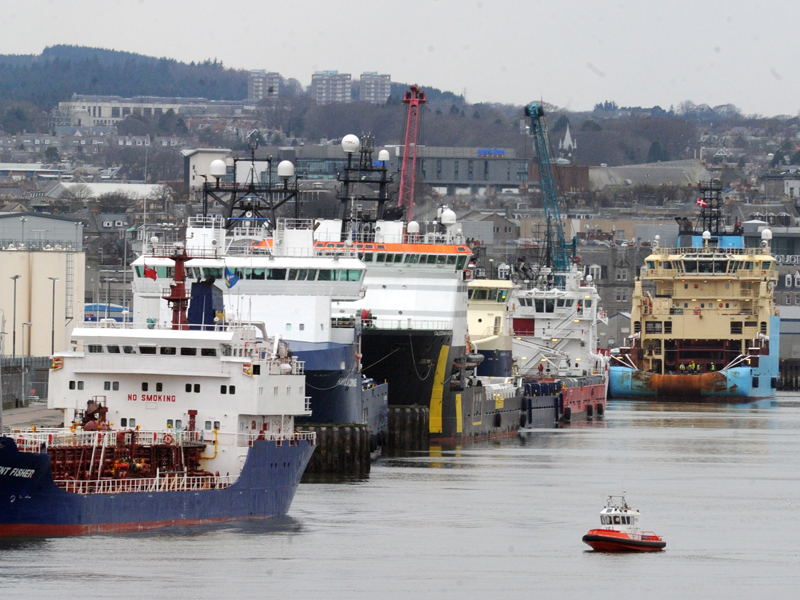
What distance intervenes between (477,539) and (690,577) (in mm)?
6594

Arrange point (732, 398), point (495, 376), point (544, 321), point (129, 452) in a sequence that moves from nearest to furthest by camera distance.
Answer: point (129, 452) → point (495, 376) → point (544, 321) → point (732, 398)

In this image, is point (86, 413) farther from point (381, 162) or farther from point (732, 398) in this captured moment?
point (732, 398)

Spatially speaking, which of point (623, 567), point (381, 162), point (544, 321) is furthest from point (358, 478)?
point (544, 321)

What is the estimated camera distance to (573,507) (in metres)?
52.3

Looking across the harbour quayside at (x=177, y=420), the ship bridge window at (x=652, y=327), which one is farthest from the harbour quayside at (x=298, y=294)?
the ship bridge window at (x=652, y=327)

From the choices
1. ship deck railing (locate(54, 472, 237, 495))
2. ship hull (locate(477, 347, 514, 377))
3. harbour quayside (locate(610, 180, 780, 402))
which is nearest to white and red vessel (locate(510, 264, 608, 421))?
ship hull (locate(477, 347, 514, 377))

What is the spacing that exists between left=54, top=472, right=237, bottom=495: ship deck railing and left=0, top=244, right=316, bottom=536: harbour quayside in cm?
3

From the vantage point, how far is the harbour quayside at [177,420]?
42.5 meters

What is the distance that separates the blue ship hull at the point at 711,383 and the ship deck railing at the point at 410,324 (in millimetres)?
58412

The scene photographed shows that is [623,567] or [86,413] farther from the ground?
[86,413]

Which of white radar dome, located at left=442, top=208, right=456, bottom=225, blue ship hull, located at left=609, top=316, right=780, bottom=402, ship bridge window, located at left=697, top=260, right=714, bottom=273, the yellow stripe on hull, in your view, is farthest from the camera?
ship bridge window, located at left=697, top=260, right=714, bottom=273

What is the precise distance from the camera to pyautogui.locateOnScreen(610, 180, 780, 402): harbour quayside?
128 m

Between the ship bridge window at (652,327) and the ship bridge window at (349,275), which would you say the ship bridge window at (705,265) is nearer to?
the ship bridge window at (652,327)

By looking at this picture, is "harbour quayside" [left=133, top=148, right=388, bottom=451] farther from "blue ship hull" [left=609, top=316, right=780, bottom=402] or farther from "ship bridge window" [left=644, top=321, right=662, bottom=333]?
"ship bridge window" [left=644, top=321, right=662, bottom=333]
